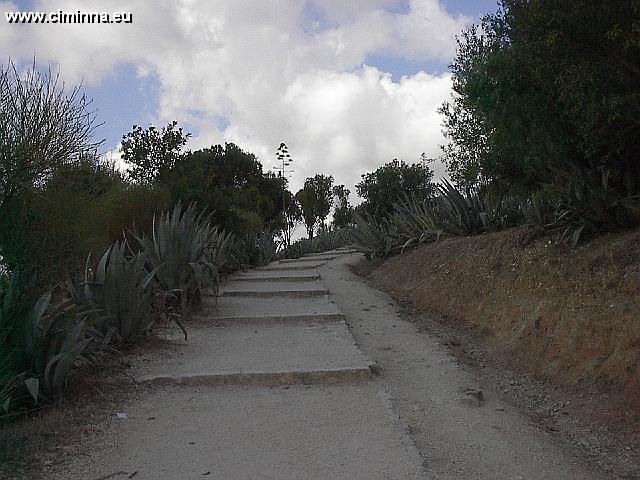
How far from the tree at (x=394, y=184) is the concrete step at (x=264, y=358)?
17.0m

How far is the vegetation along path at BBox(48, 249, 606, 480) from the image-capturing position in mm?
3727

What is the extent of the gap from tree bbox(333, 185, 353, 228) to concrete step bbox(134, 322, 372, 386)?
35.9 meters

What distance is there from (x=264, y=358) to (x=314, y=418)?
162cm

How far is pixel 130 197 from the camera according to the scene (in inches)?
499

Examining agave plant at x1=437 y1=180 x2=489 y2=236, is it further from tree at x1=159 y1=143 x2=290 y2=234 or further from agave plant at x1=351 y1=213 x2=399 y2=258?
tree at x1=159 y1=143 x2=290 y2=234

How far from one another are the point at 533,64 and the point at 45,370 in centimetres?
547

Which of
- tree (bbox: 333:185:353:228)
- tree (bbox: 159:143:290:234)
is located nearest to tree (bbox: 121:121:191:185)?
tree (bbox: 159:143:290:234)

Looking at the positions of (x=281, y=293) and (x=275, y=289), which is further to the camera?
(x=275, y=289)

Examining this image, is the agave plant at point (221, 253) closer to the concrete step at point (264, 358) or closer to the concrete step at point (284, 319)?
the concrete step at point (284, 319)

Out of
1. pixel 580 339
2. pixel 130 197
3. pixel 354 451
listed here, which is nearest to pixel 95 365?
pixel 354 451

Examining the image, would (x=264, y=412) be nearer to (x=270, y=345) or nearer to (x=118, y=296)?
(x=270, y=345)

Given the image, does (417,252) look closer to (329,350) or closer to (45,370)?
(329,350)

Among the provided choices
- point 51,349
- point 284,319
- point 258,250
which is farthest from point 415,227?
point 51,349

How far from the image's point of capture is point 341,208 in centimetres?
4603
